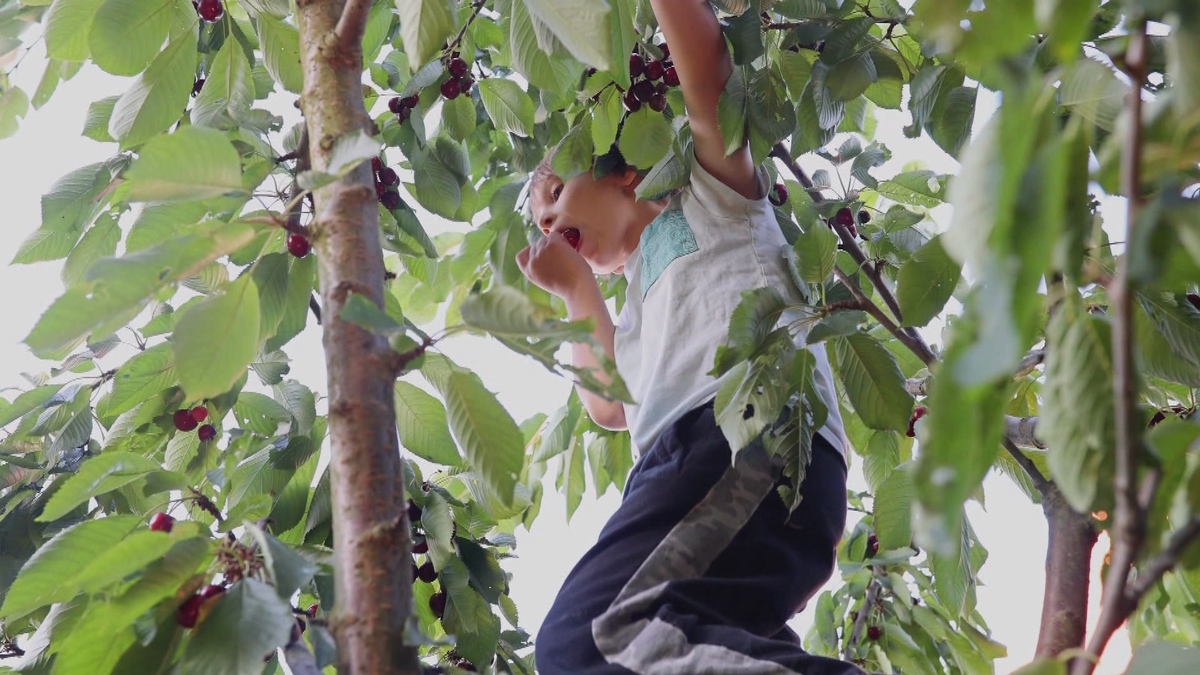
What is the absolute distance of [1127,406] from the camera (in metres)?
0.36

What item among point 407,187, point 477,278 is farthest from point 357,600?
point 477,278

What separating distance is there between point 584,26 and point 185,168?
0.34 metres

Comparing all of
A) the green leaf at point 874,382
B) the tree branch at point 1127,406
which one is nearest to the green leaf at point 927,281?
the green leaf at point 874,382

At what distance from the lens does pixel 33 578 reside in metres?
0.97

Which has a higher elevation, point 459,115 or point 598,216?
point 459,115

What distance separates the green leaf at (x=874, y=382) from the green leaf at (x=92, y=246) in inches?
49.0

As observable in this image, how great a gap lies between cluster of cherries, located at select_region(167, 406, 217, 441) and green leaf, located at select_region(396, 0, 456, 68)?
2.88 feet

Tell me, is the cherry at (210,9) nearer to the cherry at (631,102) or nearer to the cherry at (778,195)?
the cherry at (631,102)

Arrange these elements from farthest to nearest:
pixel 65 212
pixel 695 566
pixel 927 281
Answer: pixel 65 212, pixel 695 566, pixel 927 281

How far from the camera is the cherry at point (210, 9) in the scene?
1.63 m

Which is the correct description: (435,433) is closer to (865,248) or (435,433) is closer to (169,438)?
(169,438)

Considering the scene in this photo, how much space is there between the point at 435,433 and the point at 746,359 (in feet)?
1.58

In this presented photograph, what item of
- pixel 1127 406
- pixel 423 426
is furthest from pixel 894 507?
pixel 1127 406

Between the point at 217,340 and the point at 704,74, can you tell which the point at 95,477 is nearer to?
the point at 217,340
